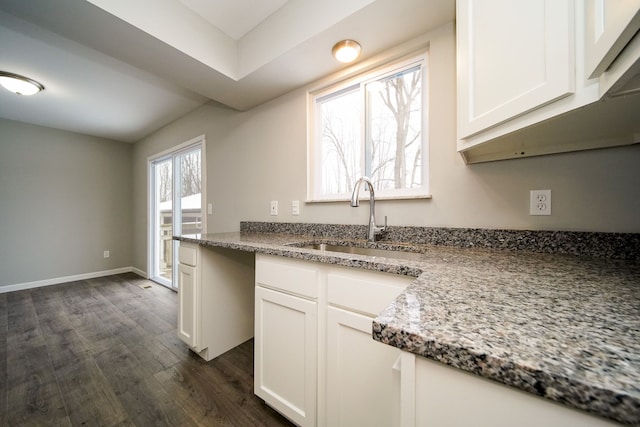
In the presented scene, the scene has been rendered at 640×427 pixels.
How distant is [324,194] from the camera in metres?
1.86

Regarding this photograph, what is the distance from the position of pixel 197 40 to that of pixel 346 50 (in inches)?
40.6

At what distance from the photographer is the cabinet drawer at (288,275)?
3.43ft

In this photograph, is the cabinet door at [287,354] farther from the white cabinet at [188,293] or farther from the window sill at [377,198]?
the window sill at [377,198]

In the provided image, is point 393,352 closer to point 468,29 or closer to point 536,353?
point 536,353

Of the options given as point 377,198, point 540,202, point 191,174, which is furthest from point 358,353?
point 191,174

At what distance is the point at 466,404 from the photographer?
Result: 35 centimetres

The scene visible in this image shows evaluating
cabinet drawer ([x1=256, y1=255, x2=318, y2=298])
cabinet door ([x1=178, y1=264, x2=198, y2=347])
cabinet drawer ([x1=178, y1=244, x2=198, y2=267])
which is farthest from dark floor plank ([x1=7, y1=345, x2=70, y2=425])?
cabinet drawer ([x1=256, y1=255, x2=318, y2=298])

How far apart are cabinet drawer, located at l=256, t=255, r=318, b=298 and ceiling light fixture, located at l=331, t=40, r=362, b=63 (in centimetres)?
131

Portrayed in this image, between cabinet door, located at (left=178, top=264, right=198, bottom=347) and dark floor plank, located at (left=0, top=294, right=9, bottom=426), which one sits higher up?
cabinet door, located at (left=178, top=264, right=198, bottom=347)

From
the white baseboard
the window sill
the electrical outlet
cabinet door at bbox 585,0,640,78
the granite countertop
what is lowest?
the white baseboard

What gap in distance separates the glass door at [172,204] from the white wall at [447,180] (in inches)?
39.1

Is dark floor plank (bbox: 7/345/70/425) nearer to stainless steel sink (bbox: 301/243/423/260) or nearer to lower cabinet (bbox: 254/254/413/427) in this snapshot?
lower cabinet (bbox: 254/254/413/427)

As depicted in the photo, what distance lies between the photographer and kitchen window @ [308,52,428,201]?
1.47 meters

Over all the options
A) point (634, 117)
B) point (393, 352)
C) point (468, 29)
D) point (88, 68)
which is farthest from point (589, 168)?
point (88, 68)
